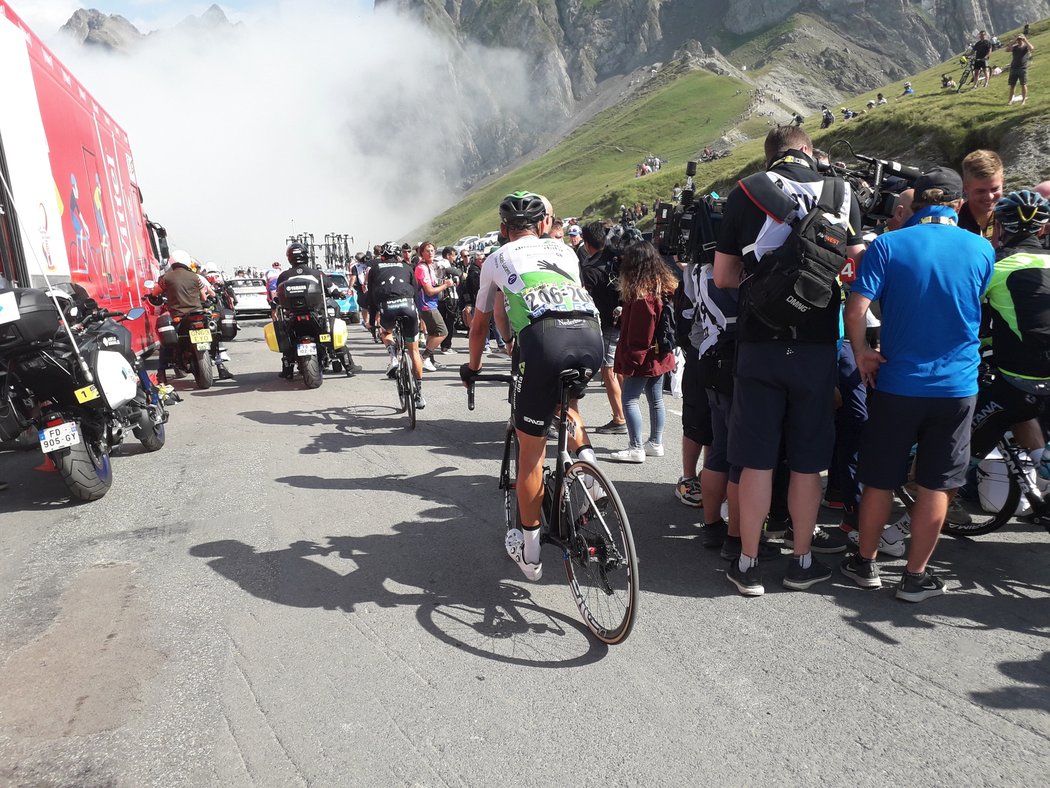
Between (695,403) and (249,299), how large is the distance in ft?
73.7

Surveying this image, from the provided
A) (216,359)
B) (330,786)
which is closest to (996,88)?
(216,359)

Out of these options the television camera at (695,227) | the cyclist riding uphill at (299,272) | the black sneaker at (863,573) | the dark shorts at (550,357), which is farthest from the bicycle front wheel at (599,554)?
the cyclist riding uphill at (299,272)

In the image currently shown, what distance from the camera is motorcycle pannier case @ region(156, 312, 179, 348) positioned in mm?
10039

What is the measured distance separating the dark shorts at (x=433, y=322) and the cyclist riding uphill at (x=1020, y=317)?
7438 millimetres

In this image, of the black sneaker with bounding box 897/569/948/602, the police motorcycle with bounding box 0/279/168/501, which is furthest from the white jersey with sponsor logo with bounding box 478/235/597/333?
the police motorcycle with bounding box 0/279/168/501

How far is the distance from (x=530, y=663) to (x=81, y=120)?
9716mm

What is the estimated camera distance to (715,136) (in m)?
114

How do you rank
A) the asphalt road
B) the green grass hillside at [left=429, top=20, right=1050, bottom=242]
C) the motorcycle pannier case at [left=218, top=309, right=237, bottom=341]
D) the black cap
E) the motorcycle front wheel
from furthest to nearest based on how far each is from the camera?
the green grass hillside at [left=429, top=20, right=1050, bottom=242], the motorcycle pannier case at [left=218, top=309, right=237, bottom=341], the motorcycle front wheel, the black cap, the asphalt road

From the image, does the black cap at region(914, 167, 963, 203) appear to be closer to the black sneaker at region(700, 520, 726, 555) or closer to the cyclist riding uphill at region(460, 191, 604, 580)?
the cyclist riding uphill at region(460, 191, 604, 580)

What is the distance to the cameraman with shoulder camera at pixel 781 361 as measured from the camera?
143 inches

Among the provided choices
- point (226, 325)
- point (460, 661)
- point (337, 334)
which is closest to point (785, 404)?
point (460, 661)

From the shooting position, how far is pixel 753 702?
3072 millimetres

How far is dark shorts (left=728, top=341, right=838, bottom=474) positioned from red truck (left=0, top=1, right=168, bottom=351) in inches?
189

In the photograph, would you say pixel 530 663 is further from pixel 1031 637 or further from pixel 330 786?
pixel 1031 637
